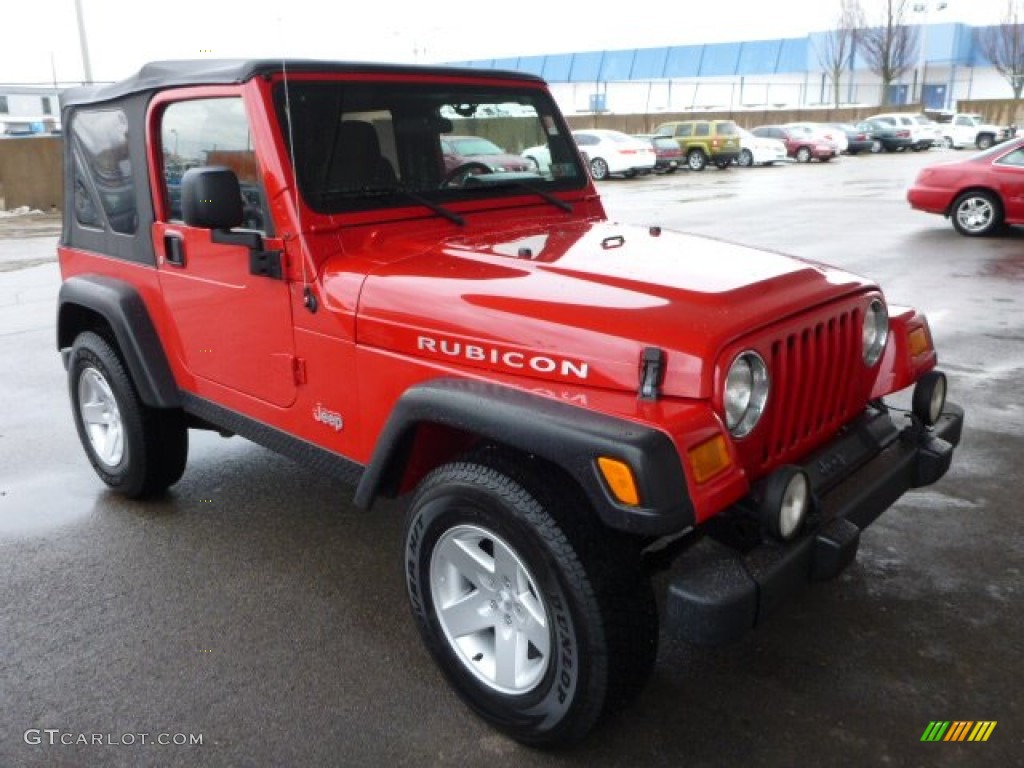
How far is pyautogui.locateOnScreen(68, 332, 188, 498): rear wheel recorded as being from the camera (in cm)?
413

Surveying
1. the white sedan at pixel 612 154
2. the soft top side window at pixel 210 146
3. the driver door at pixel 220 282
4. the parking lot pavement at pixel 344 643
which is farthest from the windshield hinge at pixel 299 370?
the white sedan at pixel 612 154

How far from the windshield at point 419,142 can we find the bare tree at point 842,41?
56515mm

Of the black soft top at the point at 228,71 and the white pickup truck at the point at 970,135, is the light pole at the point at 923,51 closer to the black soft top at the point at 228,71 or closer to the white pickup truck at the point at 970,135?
the white pickup truck at the point at 970,135

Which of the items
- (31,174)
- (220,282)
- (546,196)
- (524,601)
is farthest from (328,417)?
(31,174)

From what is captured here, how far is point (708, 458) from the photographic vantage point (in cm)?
232

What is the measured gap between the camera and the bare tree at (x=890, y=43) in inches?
2099

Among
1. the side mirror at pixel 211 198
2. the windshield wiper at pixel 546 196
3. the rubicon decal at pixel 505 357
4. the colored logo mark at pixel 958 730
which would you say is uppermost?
the side mirror at pixel 211 198

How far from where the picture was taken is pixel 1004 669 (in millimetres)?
2994

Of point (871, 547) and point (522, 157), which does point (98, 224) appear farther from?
point (871, 547)

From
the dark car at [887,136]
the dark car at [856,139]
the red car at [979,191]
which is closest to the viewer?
the red car at [979,191]

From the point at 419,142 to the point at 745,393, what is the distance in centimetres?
174

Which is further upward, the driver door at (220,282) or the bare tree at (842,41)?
the bare tree at (842,41)

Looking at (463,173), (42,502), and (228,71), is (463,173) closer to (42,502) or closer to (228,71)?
(228,71)

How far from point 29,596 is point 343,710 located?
61.8 inches
